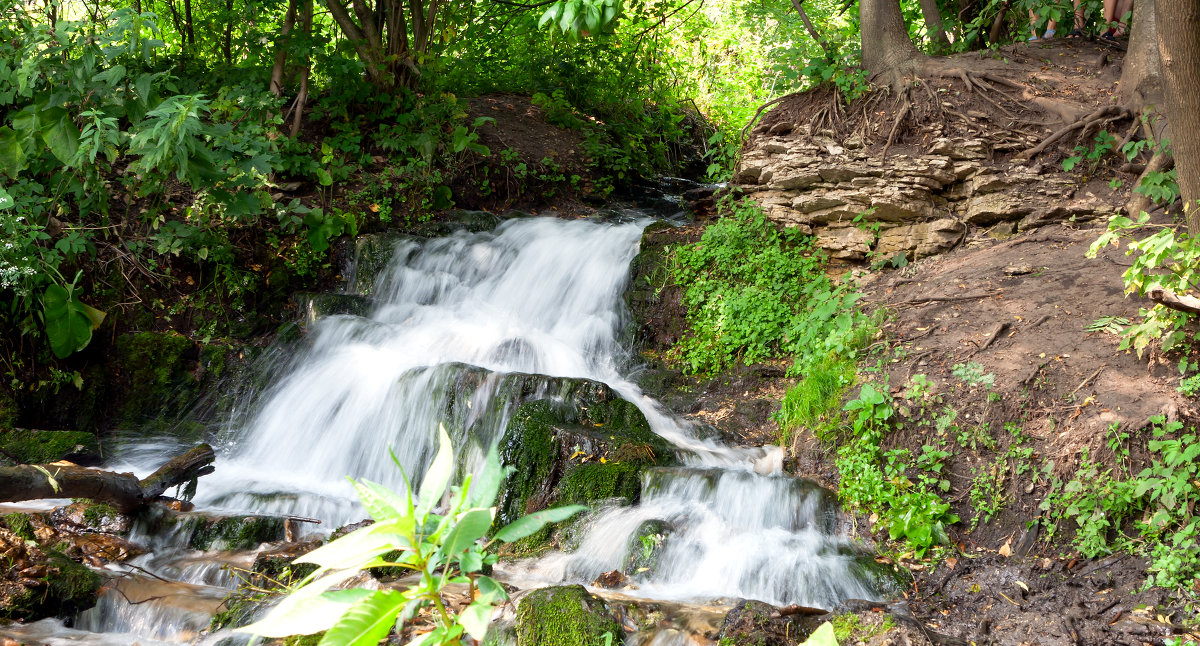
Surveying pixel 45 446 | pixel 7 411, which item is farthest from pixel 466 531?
pixel 7 411

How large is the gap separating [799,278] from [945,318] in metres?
1.69

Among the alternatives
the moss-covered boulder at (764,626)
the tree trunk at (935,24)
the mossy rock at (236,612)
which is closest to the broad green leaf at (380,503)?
the moss-covered boulder at (764,626)

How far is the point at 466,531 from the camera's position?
123cm

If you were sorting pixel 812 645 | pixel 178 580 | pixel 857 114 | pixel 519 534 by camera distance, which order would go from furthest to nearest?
1. pixel 857 114
2. pixel 178 580
3. pixel 519 534
4. pixel 812 645

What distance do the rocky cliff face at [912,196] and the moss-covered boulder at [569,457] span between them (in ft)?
9.79

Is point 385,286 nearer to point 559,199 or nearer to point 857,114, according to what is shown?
point 559,199

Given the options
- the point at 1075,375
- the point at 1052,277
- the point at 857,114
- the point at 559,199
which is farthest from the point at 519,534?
the point at 559,199

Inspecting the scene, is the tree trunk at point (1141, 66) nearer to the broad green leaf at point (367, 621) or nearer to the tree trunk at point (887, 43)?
the tree trunk at point (887, 43)

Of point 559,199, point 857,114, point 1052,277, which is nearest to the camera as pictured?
point 1052,277

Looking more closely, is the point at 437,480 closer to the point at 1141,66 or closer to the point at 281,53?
the point at 1141,66

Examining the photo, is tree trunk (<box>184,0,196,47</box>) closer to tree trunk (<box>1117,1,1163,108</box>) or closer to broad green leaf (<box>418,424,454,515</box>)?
tree trunk (<box>1117,1,1163,108</box>)

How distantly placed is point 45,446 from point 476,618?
6579 millimetres

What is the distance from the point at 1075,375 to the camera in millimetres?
5129

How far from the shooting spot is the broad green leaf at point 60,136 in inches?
253
